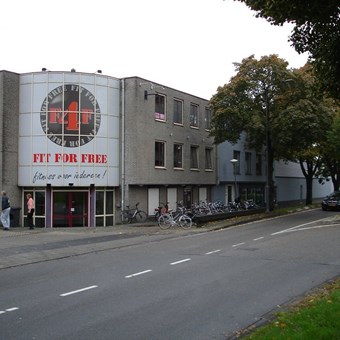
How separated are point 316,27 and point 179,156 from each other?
80.5 feet

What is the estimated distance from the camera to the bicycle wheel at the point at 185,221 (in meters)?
23.9

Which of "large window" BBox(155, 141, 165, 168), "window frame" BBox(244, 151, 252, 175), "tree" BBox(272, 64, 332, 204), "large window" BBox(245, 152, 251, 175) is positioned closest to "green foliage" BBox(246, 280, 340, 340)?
"tree" BBox(272, 64, 332, 204)

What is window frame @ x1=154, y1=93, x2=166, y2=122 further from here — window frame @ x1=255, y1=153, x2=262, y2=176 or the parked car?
window frame @ x1=255, y1=153, x2=262, y2=176

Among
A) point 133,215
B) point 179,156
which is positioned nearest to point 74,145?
point 133,215

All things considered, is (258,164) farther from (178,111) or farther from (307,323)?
(307,323)

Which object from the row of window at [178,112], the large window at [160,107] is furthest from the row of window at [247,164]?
the large window at [160,107]

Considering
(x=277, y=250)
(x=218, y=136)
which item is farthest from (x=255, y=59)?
(x=277, y=250)

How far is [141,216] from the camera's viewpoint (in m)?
27.4

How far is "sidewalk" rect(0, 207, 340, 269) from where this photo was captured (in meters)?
14.3

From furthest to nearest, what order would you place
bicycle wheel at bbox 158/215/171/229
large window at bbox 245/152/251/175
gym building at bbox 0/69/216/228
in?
large window at bbox 245/152/251/175, gym building at bbox 0/69/216/228, bicycle wheel at bbox 158/215/171/229

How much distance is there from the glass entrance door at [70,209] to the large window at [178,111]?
29.4ft

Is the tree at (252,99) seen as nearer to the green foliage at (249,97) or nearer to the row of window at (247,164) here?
the green foliage at (249,97)

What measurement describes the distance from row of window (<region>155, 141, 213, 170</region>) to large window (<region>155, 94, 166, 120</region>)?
163 cm

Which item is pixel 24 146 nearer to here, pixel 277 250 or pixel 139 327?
pixel 277 250
